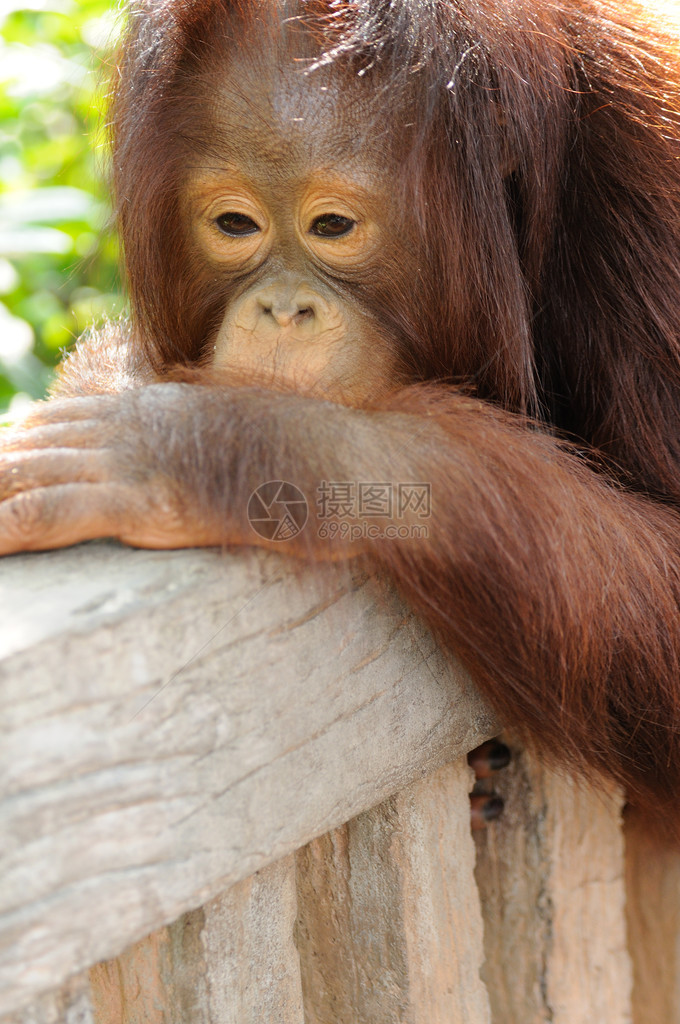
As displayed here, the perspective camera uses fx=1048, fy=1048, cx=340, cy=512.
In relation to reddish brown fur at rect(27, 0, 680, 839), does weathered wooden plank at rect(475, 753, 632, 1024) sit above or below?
below

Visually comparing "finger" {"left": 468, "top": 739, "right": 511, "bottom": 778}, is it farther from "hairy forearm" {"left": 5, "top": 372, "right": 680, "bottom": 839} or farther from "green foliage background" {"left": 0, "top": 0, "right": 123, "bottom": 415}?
"green foliage background" {"left": 0, "top": 0, "right": 123, "bottom": 415}

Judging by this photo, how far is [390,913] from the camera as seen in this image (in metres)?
1.26

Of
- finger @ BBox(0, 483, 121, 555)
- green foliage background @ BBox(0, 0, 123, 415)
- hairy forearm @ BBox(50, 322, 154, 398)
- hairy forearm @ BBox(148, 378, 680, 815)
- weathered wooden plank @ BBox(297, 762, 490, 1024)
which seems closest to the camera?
finger @ BBox(0, 483, 121, 555)

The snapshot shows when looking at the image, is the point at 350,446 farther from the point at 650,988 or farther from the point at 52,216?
the point at 52,216

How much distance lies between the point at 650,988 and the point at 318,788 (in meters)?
1.10

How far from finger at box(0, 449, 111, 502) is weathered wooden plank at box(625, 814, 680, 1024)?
1.14 meters

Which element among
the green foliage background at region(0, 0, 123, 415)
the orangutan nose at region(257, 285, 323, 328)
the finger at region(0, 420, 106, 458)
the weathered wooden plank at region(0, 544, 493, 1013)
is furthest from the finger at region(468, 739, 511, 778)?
the green foliage background at region(0, 0, 123, 415)

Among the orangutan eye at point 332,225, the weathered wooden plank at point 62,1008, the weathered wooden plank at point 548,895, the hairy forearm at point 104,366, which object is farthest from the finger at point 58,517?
the hairy forearm at point 104,366

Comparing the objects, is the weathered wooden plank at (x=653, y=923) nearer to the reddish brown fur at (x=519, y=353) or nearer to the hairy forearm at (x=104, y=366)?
the reddish brown fur at (x=519, y=353)

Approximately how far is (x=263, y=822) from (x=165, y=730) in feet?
0.52

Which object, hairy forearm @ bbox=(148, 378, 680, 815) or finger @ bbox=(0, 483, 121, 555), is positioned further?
hairy forearm @ bbox=(148, 378, 680, 815)

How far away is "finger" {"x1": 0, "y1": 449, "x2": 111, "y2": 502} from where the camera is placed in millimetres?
985

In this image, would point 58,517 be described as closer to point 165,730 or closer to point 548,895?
point 165,730

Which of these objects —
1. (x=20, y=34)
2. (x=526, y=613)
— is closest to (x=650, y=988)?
(x=526, y=613)
